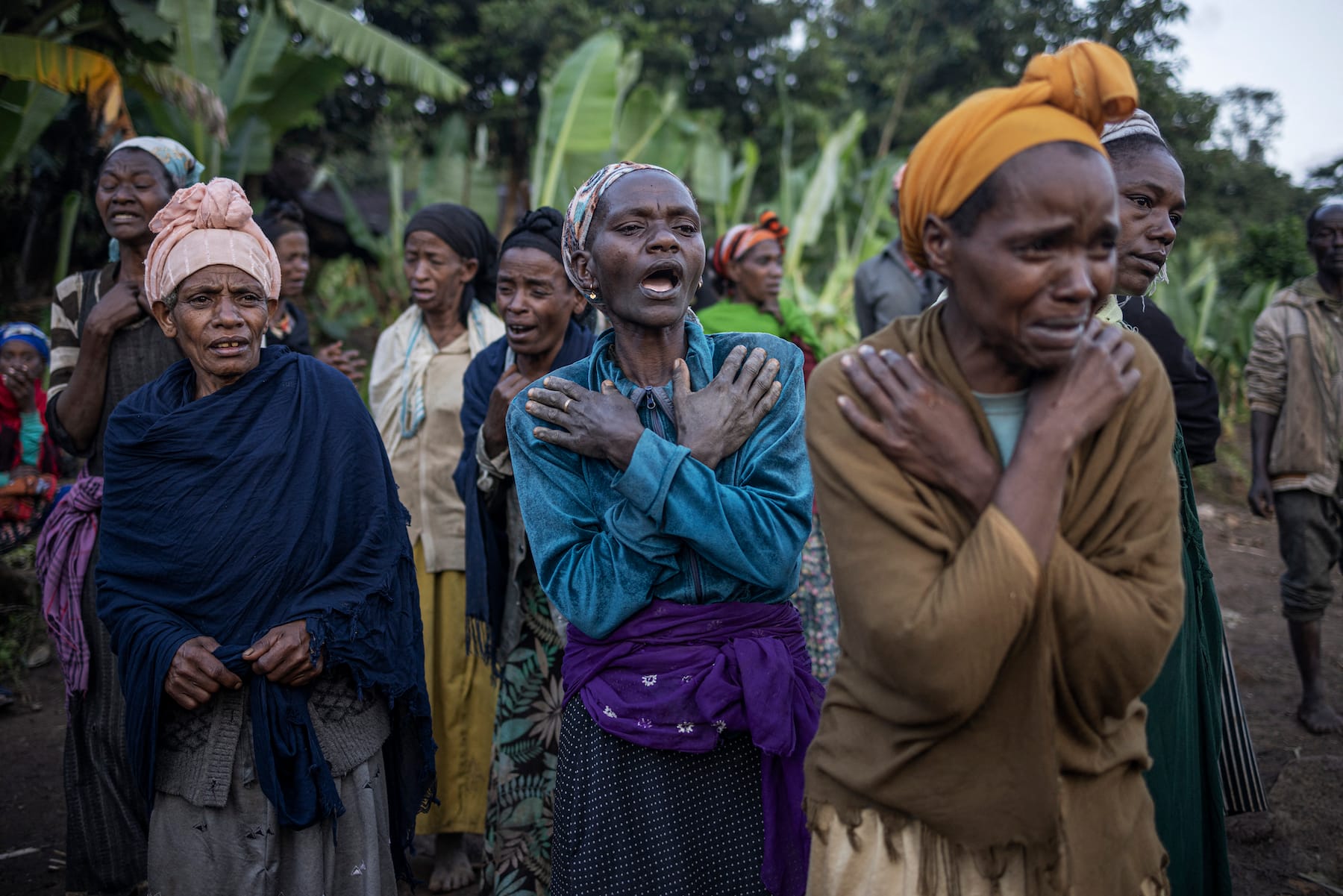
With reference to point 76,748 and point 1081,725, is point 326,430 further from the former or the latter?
point 1081,725

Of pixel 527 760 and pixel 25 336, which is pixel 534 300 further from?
pixel 25 336

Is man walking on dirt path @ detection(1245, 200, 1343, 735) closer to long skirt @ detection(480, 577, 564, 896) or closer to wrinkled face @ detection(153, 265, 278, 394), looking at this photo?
long skirt @ detection(480, 577, 564, 896)

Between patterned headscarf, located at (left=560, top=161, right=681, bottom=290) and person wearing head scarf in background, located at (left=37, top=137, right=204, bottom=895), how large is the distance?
171 cm

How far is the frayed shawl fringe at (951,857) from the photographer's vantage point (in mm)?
1614

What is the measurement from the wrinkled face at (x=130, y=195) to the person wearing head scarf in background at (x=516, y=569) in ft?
4.07

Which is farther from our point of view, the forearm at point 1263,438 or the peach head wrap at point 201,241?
the forearm at point 1263,438

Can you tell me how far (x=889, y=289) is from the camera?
6.40 meters

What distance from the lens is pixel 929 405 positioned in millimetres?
1597

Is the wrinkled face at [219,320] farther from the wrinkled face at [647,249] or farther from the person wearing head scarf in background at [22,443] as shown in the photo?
the person wearing head scarf in background at [22,443]

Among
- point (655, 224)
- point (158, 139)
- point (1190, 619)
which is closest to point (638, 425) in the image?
point (655, 224)

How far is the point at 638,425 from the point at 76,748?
2431mm

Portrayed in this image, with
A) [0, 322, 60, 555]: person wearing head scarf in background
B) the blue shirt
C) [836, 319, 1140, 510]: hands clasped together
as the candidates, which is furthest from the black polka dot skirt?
[0, 322, 60, 555]: person wearing head scarf in background

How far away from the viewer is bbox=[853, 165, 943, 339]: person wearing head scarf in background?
20.9 feet

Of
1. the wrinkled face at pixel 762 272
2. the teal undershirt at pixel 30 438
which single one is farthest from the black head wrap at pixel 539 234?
the teal undershirt at pixel 30 438
